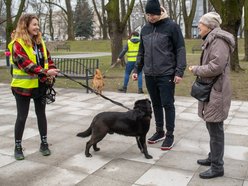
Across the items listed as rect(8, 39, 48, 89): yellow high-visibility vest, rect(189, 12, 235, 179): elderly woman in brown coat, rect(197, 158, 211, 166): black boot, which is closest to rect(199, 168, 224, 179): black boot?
rect(189, 12, 235, 179): elderly woman in brown coat

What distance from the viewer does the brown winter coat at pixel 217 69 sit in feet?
12.0

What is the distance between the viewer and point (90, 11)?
2259 inches

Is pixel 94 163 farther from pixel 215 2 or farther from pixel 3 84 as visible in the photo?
pixel 215 2

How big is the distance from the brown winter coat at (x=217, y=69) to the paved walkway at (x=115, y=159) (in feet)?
2.57

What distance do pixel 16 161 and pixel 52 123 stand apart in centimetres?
207

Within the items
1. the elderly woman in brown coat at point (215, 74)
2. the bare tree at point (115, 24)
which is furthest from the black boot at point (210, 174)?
the bare tree at point (115, 24)

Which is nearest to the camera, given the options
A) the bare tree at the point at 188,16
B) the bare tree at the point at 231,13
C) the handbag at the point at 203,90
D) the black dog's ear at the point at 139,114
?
the handbag at the point at 203,90

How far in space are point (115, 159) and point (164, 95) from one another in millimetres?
1078

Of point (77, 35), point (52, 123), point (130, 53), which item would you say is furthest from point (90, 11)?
point (52, 123)

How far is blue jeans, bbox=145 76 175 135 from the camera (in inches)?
190

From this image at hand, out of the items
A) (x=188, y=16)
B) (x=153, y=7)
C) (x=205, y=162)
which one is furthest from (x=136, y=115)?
(x=188, y=16)

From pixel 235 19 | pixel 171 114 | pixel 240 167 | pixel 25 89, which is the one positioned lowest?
pixel 240 167

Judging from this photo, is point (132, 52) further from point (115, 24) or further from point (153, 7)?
point (115, 24)

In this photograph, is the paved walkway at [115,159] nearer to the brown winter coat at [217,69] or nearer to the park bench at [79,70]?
the brown winter coat at [217,69]
